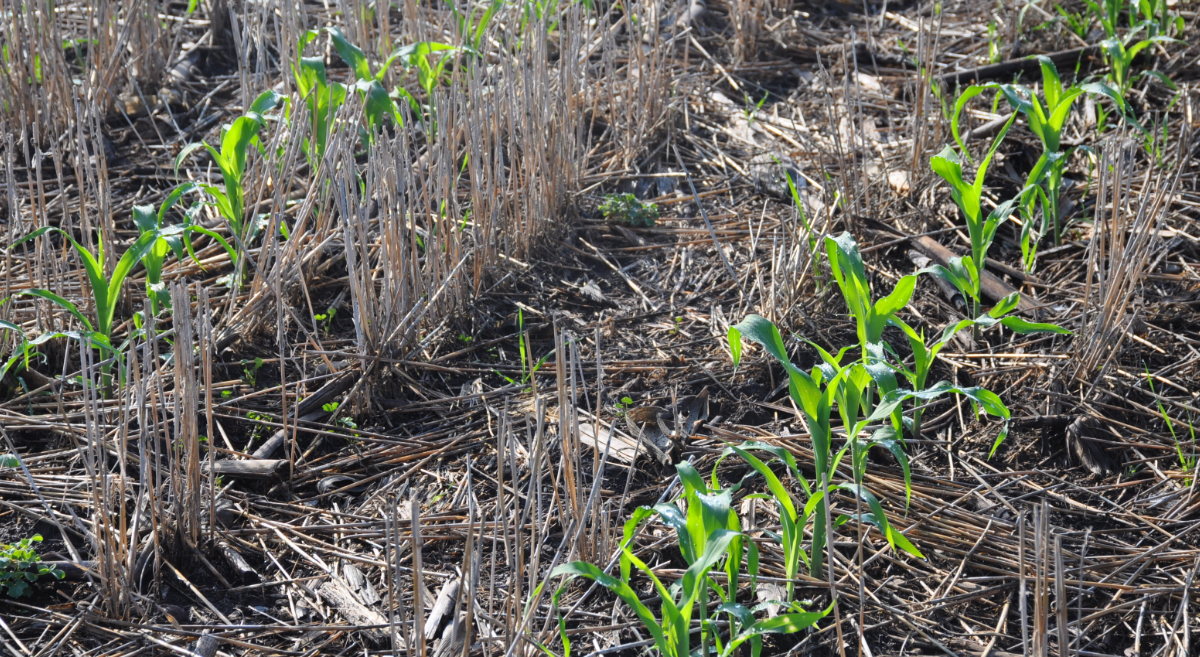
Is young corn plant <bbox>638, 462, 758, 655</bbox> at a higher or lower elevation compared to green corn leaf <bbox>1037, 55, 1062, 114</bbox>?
lower

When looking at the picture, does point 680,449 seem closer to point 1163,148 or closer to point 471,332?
point 471,332

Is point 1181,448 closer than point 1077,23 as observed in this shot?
Yes

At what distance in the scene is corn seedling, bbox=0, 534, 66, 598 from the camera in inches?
65.0

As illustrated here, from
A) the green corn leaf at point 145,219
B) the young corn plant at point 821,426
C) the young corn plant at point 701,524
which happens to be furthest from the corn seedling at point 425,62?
the young corn plant at point 701,524

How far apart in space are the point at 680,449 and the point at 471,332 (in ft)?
2.38

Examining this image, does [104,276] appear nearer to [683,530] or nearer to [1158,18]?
[683,530]

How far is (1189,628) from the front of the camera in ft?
5.19

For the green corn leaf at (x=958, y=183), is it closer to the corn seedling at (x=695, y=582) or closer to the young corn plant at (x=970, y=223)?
the young corn plant at (x=970, y=223)

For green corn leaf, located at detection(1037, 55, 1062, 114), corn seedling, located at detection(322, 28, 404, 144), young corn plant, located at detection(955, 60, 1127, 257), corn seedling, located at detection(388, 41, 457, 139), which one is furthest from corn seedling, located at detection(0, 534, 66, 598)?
green corn leaf, located at detection(1037, 55, 1062, 114)

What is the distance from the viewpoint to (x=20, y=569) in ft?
5.50

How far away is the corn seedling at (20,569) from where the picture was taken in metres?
1.65

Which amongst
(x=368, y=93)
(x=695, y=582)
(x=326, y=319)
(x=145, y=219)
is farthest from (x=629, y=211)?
(x=695, y=582)

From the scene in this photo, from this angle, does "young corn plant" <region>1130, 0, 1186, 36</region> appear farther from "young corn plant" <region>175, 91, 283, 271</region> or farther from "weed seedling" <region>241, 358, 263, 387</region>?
"weed seedling" <region>241, 358, 263, 387</region>

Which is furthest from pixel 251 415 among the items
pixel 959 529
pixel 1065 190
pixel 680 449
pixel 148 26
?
pixel 1065 190
